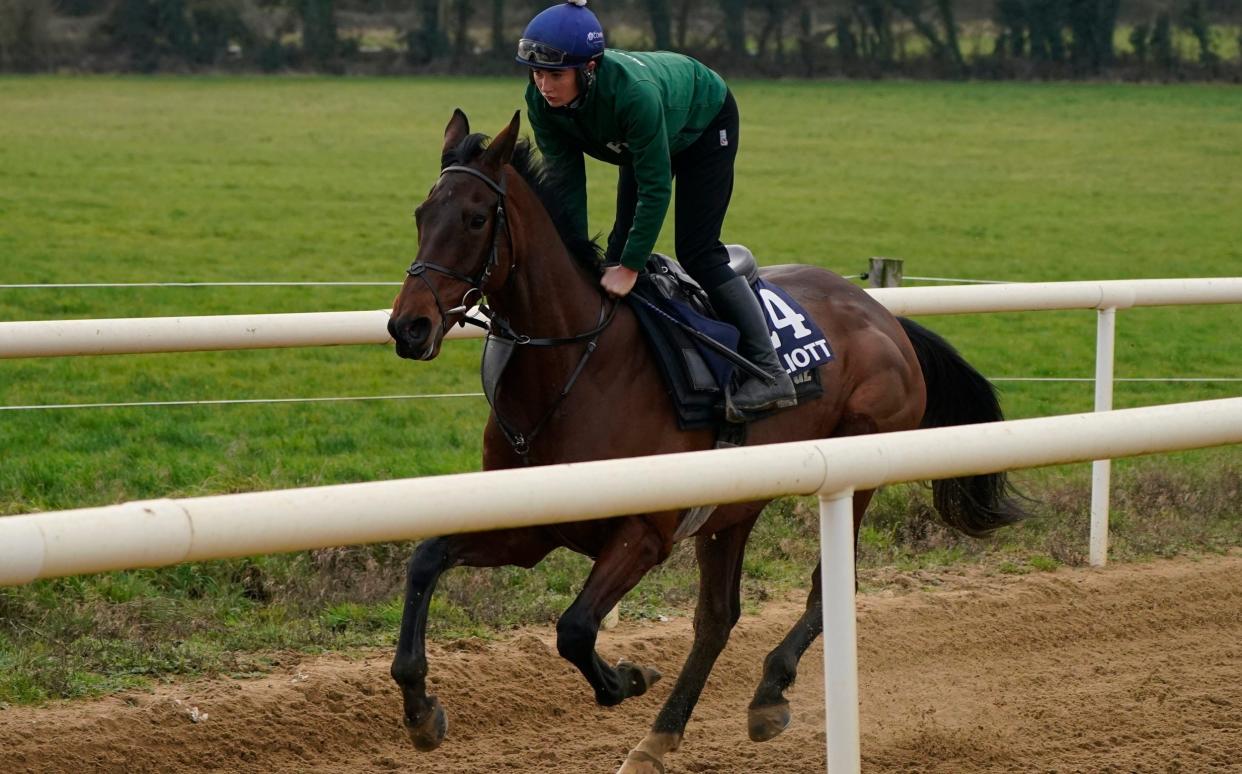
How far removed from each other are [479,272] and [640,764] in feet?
4.48

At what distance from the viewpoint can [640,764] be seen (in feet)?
13.2

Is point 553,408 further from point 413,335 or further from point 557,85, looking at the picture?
point 557,85

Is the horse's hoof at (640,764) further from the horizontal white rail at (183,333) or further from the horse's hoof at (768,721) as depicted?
the horizontal white rail at (183,333)

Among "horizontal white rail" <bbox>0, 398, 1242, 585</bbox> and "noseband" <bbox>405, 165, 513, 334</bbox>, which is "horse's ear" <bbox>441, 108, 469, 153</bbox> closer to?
"noseband" <bbox>405, 165, 513, 334</bbox>

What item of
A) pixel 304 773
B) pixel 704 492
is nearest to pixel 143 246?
pixel 304 773

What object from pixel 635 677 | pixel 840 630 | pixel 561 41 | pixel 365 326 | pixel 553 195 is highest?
pixel 561 41

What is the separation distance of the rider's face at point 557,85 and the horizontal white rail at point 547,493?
5.39 feet

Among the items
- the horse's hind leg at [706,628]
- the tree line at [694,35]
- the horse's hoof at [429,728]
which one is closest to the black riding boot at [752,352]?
the horse's hind leg at [706,628]

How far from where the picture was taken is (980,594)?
567cm

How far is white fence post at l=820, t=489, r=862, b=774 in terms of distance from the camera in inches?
108

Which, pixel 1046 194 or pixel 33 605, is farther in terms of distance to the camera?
pixel 1046 194

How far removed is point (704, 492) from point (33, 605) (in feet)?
10.4

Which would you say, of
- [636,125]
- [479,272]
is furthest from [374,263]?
[479,272]

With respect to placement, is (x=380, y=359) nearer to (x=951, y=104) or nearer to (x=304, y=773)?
(x=304, y=773)
